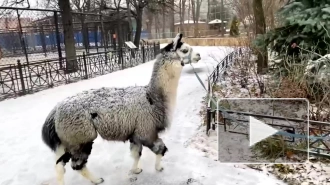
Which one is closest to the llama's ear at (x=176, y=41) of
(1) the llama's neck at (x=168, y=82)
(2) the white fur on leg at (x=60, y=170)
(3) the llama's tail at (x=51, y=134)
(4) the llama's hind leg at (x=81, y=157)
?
(1) the llama's neck at (x=168, y=82)

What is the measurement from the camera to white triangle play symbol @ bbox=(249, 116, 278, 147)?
469 cm

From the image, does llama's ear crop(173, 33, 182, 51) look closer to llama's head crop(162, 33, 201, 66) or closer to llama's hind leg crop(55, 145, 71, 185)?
llama's head crop(162, 33, 201, 66)

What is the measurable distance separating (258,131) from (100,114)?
9.46 feet

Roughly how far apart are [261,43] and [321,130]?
12.5ft

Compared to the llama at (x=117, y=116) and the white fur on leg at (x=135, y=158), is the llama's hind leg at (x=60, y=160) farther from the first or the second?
the white fur on leg at (x=135, y=158)

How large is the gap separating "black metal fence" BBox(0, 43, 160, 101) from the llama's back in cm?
695

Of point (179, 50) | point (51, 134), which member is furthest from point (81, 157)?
point (179, 50)

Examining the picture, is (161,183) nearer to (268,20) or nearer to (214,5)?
(268,20)

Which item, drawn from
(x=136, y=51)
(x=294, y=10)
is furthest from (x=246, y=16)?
(x=294, y=10)

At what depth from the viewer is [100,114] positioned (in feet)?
11.4

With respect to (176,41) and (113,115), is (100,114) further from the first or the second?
(176,41)

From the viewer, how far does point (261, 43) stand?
7.58 meters

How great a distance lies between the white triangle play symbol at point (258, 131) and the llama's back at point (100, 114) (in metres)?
2.16

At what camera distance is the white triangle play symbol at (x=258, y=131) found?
15.4ft
